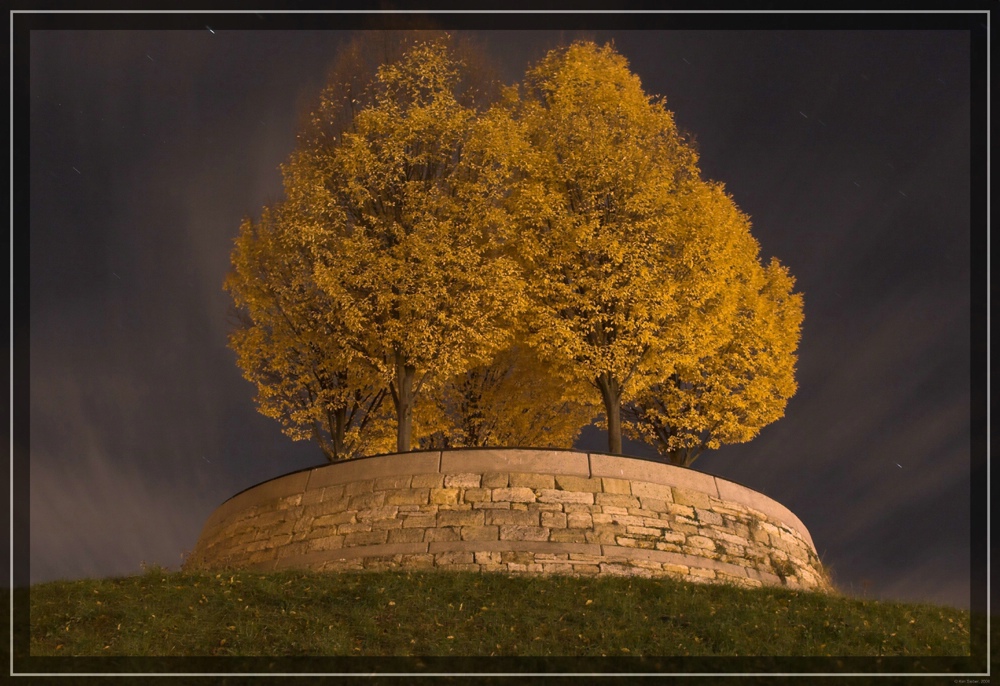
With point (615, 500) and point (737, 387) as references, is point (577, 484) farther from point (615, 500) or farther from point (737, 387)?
point (737, 387)

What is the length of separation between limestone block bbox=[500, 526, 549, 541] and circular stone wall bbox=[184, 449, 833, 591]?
0.07 ft

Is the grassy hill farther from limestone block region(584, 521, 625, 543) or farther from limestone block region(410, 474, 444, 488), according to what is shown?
limestone block region(410, 474, 444, 488)

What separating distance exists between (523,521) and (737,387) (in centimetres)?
781

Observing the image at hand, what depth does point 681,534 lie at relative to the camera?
53.2 feet

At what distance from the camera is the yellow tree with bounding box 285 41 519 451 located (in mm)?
18625

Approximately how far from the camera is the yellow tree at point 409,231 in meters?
18.6

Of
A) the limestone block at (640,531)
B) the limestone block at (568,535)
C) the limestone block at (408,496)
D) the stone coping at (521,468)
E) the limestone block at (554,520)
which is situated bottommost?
the limestone block at (568,535)

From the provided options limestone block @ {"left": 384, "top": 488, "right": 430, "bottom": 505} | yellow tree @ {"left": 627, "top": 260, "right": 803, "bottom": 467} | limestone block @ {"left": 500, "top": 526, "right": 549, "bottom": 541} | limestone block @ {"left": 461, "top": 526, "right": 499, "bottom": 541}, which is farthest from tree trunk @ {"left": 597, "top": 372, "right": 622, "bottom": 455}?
limestone block @ {"left": 384, "top": 488, "right": 430, "bottom": 505}

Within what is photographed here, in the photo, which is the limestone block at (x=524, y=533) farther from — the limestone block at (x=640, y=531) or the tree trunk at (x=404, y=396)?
the tree trunk at (x=404, y=396)

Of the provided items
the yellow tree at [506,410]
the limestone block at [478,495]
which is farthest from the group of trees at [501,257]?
the limestone block at [478,495]

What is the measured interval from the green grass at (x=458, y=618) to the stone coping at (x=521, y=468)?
2481 mm
